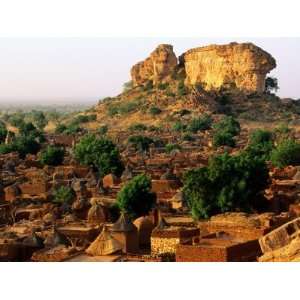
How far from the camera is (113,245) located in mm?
18438

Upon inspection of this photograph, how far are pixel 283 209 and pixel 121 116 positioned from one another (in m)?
48.6

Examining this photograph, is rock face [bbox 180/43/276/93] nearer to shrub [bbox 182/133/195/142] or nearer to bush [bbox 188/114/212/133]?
bush [bbox 188/114/212/133]

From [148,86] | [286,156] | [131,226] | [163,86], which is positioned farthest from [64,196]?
[148,86]

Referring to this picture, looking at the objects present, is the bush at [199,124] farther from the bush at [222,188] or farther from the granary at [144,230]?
the granary at [144,230]

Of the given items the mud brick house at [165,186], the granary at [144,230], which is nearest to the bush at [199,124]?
the mud brick house at [165,186]

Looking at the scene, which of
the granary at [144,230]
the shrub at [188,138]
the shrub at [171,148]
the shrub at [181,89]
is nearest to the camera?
the granary at [144,230]

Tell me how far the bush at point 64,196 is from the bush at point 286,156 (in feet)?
34.8

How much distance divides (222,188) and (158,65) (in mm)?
53525

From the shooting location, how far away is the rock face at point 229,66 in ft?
240

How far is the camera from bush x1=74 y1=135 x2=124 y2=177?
3494 cm

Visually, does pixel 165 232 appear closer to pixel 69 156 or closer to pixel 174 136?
pixel 69 156

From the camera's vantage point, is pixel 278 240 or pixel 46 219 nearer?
pixel 278 240

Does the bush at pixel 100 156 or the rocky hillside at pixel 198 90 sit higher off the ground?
the rocky hillside at pixel 198 90

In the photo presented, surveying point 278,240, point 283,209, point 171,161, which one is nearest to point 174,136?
point 171,161
